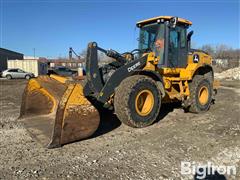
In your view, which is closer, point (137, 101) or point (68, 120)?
point (68, 120)

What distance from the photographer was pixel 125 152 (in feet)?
14.7

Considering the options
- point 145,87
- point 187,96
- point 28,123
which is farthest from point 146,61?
point 28,123

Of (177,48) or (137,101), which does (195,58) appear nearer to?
(177,48)

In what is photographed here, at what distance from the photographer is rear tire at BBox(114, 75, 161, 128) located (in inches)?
215

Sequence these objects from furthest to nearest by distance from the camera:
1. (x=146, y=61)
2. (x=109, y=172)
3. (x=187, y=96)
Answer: (x=187, y=96), (x=146, y=61), (x=109, y=172)

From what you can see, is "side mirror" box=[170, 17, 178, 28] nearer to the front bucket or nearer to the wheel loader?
the wheel loader

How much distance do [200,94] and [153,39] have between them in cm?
220

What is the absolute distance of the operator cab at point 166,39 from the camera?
22.6 feet

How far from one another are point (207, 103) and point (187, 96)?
0.98 metres

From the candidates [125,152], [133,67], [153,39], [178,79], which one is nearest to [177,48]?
[153,39]

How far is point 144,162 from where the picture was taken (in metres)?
4.07

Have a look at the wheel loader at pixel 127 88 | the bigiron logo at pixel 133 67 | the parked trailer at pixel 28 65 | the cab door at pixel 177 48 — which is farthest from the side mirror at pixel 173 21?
the parked trailer at pixel 28 65

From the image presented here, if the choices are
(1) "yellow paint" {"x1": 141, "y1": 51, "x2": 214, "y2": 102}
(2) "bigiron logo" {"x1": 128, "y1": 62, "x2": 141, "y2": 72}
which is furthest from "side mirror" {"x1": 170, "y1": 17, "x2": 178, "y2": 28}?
(2) "bigiron logo" {"x1": 128, "y1": 62, "x2": 141, "y2": 72}

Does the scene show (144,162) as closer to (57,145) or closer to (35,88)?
(57,145)
